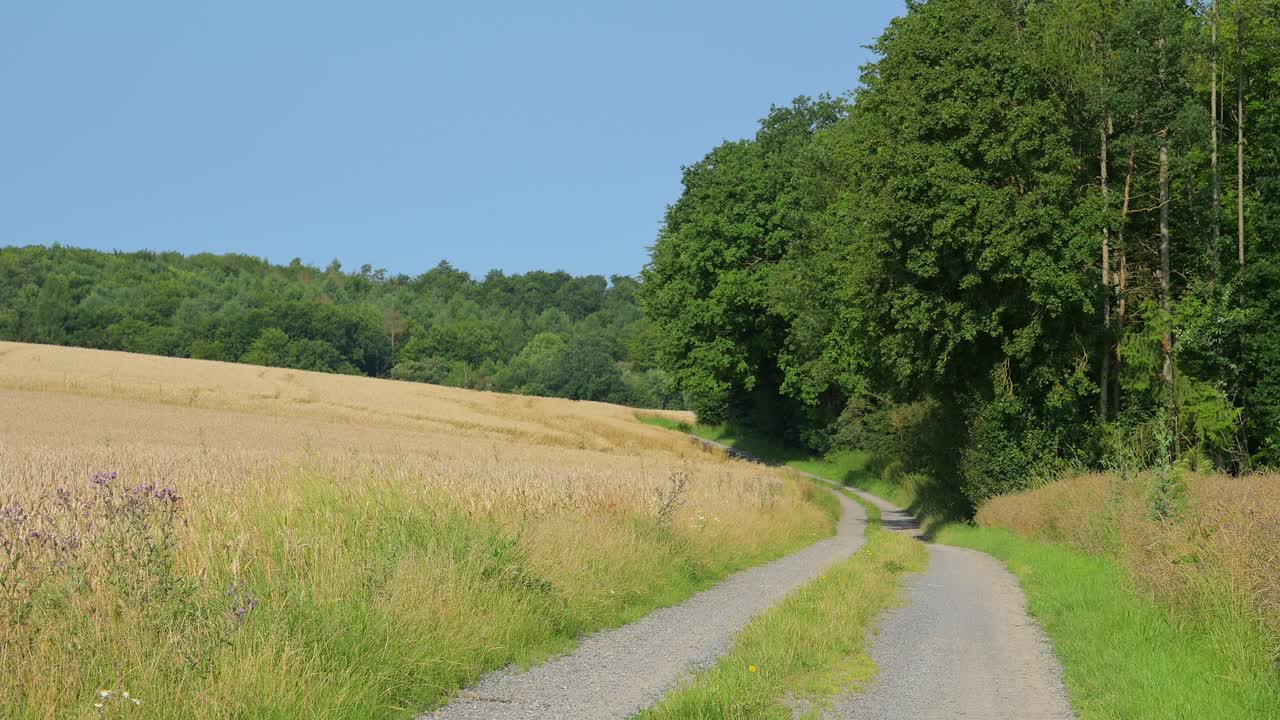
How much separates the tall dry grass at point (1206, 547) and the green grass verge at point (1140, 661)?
0.19 m

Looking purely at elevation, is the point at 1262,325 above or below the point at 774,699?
above

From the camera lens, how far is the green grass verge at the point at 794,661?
24.9 feet

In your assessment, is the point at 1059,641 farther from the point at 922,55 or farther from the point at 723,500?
the point at 922,55

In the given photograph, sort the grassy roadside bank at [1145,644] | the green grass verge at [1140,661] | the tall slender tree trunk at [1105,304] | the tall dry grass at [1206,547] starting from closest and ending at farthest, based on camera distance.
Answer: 1. the green grass verge at [1140,661]
2. the grassy roadside bank at [1145,644]
3. the tall dry grass at [1206,547]
4. the tall slender tree trunk at [1105,304]

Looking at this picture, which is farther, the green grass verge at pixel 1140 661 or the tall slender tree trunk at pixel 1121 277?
the tall slender tree trunk at pixel 1121 277

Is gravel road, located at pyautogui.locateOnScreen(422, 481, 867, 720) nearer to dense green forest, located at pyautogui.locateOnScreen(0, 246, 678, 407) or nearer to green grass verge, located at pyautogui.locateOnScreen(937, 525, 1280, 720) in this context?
green grass verge, located at pyautogui.locateOnScreen(937, 525, 1280, 720)

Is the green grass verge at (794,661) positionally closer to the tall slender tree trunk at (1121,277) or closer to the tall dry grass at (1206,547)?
the tall dry grass at (1206,547)

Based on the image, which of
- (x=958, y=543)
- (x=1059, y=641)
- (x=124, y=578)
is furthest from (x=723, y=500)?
(x=124, y=578)

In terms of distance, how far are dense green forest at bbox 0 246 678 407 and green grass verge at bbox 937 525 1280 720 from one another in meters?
80.9

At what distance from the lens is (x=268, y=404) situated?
49.5 metres

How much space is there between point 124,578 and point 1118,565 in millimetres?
13659

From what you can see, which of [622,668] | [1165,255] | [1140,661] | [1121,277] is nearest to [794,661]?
[622,668]

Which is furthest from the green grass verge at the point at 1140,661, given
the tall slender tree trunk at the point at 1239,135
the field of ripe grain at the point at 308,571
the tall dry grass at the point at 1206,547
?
the tall slender tree trunk at the point at 1239,135

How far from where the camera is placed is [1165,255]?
31.2 meters
